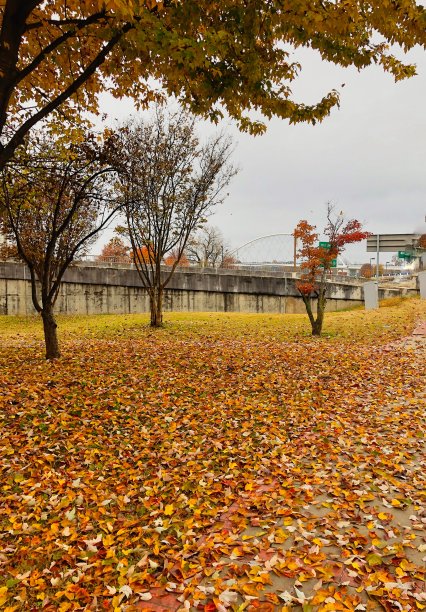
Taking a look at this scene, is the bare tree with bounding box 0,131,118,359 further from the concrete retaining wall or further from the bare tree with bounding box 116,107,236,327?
the concrete retaining wall

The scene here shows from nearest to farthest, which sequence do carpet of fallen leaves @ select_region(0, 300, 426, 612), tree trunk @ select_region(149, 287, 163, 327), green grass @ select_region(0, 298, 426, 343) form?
carpet of fallen leaves @ select_region(0, 300, 426, 612) < green grass @ select_region(0, 298, 426, 343) < tree trunk @ select_region(149, 287, 163, 327)

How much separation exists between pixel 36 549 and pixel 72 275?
26841 mm

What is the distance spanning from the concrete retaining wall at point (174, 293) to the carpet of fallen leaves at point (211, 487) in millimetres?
19703

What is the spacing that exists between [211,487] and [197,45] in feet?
17.3

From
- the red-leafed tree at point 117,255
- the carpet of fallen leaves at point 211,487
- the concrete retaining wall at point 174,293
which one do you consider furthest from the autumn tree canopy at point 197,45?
the concrete retaining wall at point 174,293

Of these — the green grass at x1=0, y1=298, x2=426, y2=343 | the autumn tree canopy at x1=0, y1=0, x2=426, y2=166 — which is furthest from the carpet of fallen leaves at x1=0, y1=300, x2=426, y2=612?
the green grass at x1=0, y1=298, x2=426, y2=343

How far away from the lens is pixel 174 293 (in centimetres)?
3067

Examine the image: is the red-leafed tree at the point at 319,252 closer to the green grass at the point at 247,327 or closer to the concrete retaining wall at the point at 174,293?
the green grass at the point at 247,327

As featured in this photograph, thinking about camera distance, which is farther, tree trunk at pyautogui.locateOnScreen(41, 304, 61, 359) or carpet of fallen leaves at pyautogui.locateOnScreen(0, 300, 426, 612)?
tree trunk at pyautogui.locateOnScreen(41, 304, 61, 359)

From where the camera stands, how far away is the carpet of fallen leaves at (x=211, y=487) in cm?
319

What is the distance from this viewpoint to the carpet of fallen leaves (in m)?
3.19

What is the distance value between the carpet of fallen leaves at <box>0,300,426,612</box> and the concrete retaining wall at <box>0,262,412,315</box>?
19.7 meters

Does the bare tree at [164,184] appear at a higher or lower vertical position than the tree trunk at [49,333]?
higher

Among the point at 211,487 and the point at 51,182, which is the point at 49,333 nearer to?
the point at 51,182
